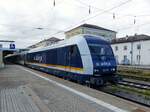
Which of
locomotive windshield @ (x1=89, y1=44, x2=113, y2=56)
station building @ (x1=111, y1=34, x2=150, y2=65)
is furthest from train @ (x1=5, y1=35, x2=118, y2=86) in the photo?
station building @ (x1=111, y1=34, x2=150, y2=65)

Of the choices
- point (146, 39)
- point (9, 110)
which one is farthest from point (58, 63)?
point (146, 39)

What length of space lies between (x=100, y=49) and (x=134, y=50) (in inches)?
1684

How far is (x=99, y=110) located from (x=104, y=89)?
551 centimetres

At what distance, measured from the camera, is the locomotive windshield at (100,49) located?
1149 cm

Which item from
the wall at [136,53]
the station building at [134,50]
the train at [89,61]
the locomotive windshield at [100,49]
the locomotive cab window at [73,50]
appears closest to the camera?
the train at [89,61]

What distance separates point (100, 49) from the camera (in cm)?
1190

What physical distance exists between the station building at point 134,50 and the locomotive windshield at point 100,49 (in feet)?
126

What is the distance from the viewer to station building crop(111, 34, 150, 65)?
159 feet

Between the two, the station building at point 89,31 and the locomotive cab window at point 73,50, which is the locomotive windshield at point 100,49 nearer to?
the locomotive cab window at point 73,50

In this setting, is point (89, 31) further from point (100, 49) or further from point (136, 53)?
point (100, 49)

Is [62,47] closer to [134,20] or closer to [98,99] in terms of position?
[98,99]

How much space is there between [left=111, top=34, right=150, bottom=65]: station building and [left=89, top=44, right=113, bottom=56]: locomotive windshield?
3842cm

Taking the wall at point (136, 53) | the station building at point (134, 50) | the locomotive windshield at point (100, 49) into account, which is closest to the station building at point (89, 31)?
the station building at point (134, 50)

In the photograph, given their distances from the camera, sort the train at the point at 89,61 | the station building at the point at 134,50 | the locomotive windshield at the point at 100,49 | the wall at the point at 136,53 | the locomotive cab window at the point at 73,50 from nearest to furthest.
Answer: the train at the point at 89,61 < the locomotive windshield at the point at 100,49 < the locomotive cab window at the point at 73,50 < the wall at the point at 136,53 < the station building at the point at 134,50
